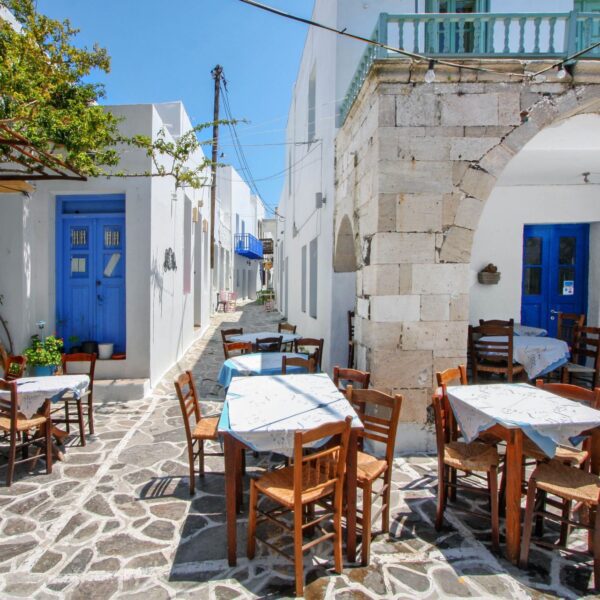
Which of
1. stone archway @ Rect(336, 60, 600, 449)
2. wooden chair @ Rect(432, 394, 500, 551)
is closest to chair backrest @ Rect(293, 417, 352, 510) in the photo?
wooden chair @ Rect(432, 394, 500, 551)

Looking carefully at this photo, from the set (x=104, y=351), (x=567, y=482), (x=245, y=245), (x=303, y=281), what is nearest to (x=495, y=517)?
(x=567, y=482)

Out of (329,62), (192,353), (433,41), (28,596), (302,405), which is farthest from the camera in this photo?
(192,353)

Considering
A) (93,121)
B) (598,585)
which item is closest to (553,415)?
(598,585)

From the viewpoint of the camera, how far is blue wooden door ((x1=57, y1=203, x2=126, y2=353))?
258 inches

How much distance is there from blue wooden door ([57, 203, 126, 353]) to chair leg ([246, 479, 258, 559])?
475cm

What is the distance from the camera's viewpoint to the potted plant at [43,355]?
588 cm

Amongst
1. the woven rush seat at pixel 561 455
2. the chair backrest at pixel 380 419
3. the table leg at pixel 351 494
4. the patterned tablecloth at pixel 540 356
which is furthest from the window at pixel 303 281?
the table leg at pixel 351 494

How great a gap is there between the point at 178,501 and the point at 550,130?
5666 millimetres

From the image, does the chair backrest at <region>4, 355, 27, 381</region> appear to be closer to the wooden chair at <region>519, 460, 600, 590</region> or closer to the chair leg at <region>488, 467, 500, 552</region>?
the chair leg at <region>488, 467, 500, 552</region>

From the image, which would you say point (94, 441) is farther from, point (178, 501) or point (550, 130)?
point (550, 130)

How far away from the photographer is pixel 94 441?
4.65 m

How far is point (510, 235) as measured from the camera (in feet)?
24.8

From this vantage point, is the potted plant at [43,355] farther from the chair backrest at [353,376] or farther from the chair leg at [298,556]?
the chair leg at [298,556]

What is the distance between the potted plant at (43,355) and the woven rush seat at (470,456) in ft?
17.4
